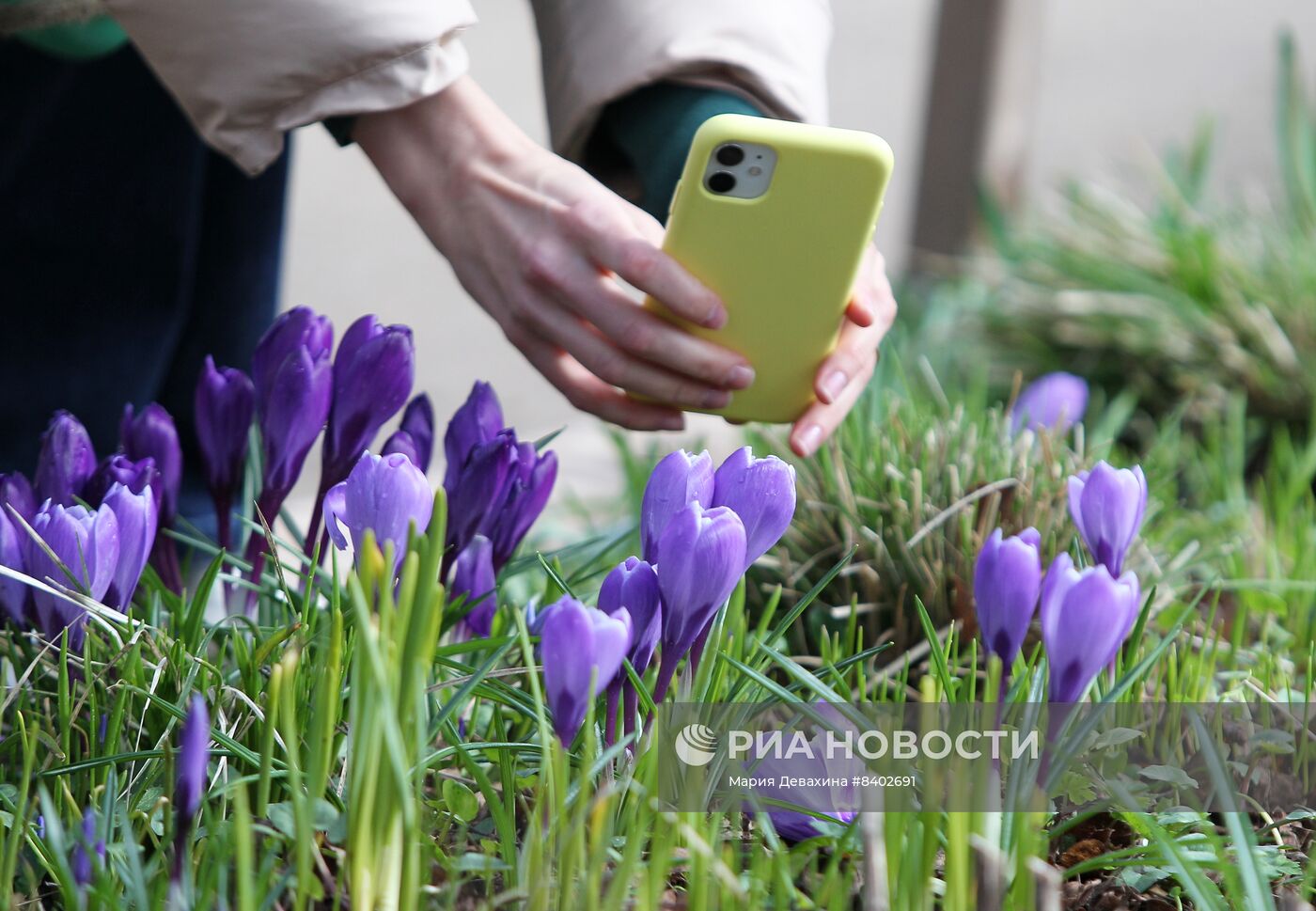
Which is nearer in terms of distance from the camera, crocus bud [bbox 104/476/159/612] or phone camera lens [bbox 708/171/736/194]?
crocus bud [bbox 104/476/159/612]

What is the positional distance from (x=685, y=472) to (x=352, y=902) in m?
0.21

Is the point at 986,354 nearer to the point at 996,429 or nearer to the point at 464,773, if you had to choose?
Answer: the point at 996,429

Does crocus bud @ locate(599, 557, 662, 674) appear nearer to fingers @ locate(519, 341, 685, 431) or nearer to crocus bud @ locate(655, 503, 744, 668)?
crocus bud @ locate(655, 503, 744, 668)

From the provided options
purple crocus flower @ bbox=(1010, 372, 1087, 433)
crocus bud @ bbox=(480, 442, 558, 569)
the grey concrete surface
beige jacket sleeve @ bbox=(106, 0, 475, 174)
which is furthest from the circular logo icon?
the grey concrete surface

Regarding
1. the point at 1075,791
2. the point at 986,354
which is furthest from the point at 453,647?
the point at 986,354

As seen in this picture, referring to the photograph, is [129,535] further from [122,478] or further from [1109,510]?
[1109,510]

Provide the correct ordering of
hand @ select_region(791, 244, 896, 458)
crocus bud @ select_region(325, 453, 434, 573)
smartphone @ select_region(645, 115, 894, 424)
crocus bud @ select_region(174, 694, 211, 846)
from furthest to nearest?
hand @ select_region(791, 244, 896, 458) < smartphone @ select_region(645, 115, 894, 424) < crocus bud @ select_region(325, 453, 434, 573) < crocus bud @ select_region(174, 694, 211, 846)

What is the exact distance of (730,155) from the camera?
713 mm

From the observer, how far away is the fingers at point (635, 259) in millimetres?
750

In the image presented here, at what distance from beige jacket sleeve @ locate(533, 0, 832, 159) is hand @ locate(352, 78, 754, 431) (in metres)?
0.13

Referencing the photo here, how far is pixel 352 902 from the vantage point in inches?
16.3

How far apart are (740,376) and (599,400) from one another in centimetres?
11

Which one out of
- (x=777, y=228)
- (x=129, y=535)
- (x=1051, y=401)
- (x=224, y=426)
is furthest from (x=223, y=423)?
(x=1051, y=401)

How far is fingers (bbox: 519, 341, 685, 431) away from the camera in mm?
862
